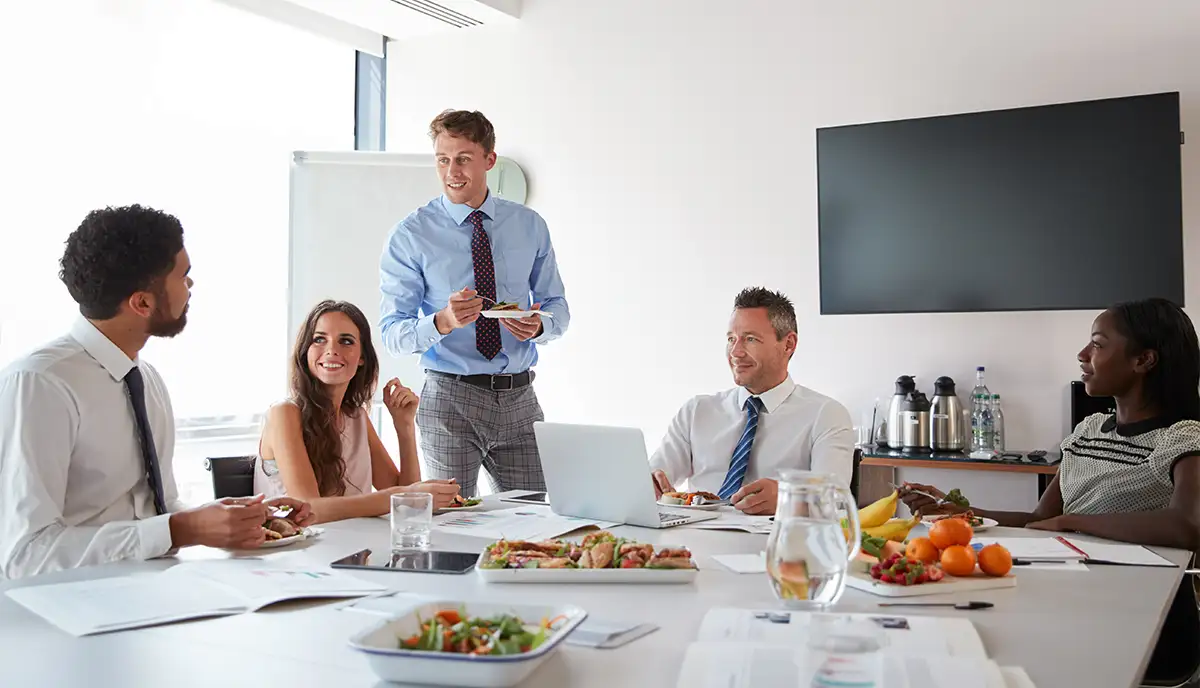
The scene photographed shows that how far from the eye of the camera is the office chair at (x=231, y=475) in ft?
8.74

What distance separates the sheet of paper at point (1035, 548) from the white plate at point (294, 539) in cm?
122

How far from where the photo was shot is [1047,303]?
3.93 metres

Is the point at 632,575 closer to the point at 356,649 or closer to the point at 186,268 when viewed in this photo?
the point at 356,649

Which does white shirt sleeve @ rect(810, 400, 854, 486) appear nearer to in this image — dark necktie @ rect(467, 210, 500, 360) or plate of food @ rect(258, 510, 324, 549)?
dark necktie @ rect(467, 210, 500, 360)

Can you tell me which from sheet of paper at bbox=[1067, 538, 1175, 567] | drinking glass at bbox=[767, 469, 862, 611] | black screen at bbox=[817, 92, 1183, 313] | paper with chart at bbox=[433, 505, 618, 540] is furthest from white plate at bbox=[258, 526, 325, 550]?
black screen at bbox=[817, 92, 1183, 313]

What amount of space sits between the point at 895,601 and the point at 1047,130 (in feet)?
9.38

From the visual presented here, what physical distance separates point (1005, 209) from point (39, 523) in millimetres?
3360

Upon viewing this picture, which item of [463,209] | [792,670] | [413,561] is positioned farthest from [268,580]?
[463,209]

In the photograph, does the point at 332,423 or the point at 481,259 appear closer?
the point at 332,423

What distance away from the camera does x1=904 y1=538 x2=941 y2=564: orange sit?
1.70 meters

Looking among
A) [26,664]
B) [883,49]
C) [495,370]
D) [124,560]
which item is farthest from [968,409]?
[26,664]

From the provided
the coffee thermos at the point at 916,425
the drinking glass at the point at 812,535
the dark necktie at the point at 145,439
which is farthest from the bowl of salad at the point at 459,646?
the coffee thermos at the point at 916,425

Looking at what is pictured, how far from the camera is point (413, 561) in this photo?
1.82 m

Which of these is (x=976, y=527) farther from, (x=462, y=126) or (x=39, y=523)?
(x=462, y=126)
